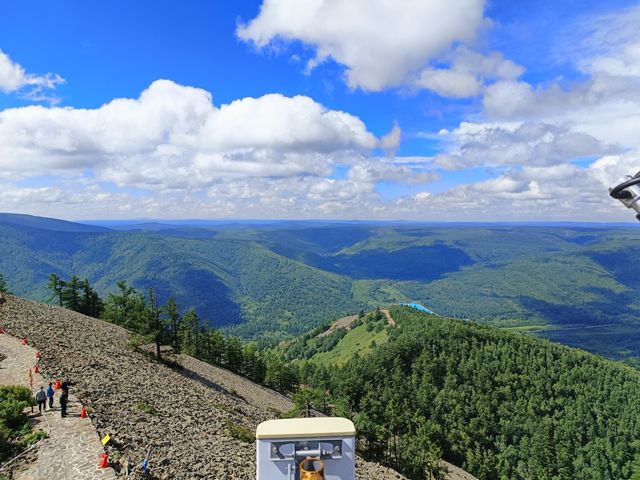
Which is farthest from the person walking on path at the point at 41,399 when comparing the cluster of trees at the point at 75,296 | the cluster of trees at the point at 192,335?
the cluster of trees at the point at 75,296

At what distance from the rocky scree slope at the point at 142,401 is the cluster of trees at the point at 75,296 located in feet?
72.6

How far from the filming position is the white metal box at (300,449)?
11359 millimetres

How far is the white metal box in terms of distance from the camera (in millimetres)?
11359

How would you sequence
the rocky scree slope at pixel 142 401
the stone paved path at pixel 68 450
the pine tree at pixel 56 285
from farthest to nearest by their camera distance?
1. the pine tree at pixel 56 285
2. the rocky scree slope at pixel 142 401
3. the stone paved path at pixel 68 450

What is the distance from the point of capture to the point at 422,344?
130875mm

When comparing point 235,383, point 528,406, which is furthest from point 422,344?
point 235,383

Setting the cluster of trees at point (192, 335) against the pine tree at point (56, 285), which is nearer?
the pine tree at point (56, 285)

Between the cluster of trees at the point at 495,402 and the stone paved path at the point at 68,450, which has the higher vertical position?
the stone paved path at the point at 68,450

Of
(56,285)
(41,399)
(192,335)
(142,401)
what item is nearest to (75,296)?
(56,285)

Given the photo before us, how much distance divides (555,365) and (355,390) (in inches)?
2960

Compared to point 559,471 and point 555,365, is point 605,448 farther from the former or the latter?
point 555,365

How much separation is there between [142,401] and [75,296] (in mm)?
69764

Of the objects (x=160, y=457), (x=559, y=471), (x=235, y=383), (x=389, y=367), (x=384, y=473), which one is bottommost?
(x=559, y=471)

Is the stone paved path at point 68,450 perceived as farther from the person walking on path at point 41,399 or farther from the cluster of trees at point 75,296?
the cluster of trees at point 75,296
